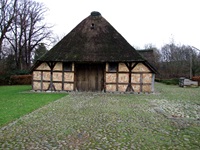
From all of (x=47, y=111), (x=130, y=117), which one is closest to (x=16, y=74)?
(x=47, y=111)

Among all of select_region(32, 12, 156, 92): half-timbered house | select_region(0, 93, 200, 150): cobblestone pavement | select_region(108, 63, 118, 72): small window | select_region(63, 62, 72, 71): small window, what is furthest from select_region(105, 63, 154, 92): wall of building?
select_region(0, 93, 200, 150): cobblestone pavement

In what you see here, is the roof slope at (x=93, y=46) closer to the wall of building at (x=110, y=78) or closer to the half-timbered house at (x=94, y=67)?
the half-timbered house at (x=94, y=67)

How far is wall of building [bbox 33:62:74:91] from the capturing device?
1616 centimetres

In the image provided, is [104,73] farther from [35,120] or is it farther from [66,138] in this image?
[66,138]

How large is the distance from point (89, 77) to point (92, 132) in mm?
11355

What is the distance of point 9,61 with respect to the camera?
1288 inches

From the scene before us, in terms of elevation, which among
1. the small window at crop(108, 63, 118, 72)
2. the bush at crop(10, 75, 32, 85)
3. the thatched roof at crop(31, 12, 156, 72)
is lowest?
the bush at crop(10, 75, 32, 85)

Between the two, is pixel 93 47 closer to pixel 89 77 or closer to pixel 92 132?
pixel 89 77

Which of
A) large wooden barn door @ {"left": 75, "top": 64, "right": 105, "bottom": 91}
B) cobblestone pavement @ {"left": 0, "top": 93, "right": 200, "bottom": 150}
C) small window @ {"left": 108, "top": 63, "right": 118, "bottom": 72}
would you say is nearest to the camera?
cobblestone pavement @ {"left": 0, "top": 93, "right": 200, "bottom": 150}

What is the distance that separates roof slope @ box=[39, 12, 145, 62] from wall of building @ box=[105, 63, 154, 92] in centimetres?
86

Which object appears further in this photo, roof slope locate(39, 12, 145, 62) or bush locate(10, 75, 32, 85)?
bush locate(10, 75, 32, 85)

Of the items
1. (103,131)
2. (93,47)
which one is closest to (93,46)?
(93,47)

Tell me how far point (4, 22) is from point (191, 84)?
2632 cm

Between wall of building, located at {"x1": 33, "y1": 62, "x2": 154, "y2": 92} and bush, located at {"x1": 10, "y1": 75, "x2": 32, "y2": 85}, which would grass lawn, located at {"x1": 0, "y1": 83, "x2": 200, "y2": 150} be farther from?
bush, located at {"x1": 10, "y1": 75, "x2": 32, "y2": 85}
